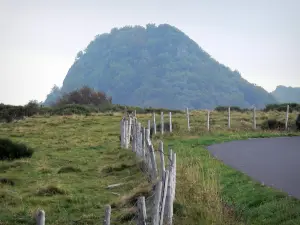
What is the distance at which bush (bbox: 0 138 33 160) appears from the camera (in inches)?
965

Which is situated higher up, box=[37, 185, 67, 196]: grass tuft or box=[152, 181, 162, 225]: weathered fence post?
box=[152, 181, 162, 225]: weathered fence post

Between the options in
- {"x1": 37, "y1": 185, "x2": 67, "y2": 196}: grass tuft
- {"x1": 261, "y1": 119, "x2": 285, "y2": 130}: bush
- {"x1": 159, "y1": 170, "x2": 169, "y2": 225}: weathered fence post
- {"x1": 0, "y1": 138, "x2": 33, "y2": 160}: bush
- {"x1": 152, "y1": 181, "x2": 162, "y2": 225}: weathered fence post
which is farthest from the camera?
{"x1": 261, "y1": 119, "x2": 285, "y2": 130}: bush

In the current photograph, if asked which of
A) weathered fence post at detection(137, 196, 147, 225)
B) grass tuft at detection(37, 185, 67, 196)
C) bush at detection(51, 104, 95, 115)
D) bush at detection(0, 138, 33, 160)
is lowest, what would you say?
grass tuft at detection(37, 185, 67, 196)

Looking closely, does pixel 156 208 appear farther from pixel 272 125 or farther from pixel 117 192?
pixel 272 125

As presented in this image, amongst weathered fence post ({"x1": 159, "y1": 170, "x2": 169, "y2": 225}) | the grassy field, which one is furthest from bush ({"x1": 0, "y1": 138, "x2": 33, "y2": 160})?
weathered fence post ({"x1": 159, "y1": 170, "x2": 169, "y2": 225})

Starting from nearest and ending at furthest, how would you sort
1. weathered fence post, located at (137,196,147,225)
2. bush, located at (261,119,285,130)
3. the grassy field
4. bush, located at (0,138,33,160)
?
weathered fence post, located at (137,196,147,225), the grassy field, bush, located at (0,138,33,160), bush, located at (261,119,285,130)

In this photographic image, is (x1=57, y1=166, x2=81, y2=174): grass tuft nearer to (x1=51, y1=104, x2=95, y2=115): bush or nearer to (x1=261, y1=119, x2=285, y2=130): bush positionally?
(x1=261, y1=119, x2=285, y2=130): bush

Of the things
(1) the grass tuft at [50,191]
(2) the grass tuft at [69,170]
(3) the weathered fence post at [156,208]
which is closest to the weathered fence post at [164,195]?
(3) the weathered fence post at [156,208]

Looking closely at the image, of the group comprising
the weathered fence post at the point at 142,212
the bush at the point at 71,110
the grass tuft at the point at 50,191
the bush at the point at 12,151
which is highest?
the bush at the point at 71,110

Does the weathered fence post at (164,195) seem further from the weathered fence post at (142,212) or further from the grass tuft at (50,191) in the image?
the grass tuft at (50,191)

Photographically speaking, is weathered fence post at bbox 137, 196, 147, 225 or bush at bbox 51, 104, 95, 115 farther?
bush at bbox 51, 104, 95, 115

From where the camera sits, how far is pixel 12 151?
24.8 metres

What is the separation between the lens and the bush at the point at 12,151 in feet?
80.4

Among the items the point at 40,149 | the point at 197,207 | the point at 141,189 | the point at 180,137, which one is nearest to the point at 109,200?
the point at 141,189
